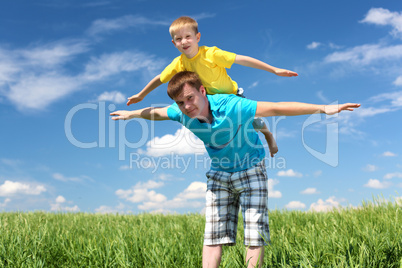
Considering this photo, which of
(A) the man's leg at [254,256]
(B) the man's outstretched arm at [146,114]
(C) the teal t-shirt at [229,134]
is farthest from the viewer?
(B) the man's outstretched arm at [146,114]

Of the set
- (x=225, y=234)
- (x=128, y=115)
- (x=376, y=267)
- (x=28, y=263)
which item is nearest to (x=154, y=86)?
(x=128, y=115)

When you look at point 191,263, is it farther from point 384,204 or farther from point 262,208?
point 384,204

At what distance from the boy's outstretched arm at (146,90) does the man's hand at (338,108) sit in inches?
85.4

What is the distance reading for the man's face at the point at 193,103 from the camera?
3.35m

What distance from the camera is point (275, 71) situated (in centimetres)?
399

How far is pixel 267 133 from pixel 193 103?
3.75 feet

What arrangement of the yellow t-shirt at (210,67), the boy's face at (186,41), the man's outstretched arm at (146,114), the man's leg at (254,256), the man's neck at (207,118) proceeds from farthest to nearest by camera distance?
the boy's face at (186,41)
the yellow t-shirt at (210,67)
the man's outstretched arm at (146,114)
the man's neck at (207,118)
the man's leg at (254,256)

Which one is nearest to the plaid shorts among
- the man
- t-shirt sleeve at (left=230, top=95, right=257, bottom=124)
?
the man

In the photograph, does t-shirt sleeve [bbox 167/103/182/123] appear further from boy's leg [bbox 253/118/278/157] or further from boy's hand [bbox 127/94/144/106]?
boy's hand [bbox 127/94/144/106]

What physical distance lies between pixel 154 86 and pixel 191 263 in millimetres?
2175

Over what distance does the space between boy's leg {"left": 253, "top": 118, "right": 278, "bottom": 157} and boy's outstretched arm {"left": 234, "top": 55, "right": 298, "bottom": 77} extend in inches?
22.7

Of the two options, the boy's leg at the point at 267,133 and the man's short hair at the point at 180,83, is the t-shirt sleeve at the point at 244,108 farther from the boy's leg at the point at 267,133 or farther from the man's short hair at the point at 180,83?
the boy's leg at the point at 267,133

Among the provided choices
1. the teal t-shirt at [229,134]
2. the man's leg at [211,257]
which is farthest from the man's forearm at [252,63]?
the man's leg at [211,257]

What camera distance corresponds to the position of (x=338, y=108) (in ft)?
9.57
